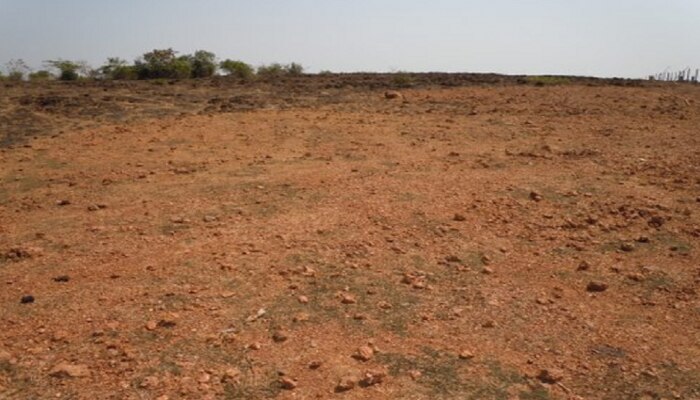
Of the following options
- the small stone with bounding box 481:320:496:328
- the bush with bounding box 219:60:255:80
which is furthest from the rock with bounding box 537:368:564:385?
the bush with bounding box 219:60:255:80

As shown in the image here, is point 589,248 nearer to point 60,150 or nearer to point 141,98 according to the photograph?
point 60,150

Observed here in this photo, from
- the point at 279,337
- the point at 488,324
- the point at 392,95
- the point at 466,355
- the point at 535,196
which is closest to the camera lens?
the point at 466,355

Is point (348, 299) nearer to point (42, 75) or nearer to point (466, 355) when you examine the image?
point (466, 355)

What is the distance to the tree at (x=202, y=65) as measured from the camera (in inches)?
717

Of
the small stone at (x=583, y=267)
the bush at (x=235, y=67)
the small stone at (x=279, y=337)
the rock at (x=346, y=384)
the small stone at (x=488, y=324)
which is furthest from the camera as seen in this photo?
the bush at (x=235, y=67)

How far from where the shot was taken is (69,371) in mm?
2973

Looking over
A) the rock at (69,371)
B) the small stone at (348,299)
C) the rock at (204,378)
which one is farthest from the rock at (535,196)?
the rock at (69,371)

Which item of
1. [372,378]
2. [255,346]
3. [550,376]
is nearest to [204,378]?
[255,346]

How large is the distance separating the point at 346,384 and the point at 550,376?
1.02m

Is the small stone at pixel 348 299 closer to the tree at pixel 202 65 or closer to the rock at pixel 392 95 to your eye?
the rock at pixel 392 95

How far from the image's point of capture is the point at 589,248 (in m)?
4.70

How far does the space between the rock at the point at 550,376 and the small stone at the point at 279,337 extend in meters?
1.34

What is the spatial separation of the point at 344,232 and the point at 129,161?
361cm

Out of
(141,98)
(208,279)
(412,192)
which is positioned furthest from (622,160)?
(141,98)
